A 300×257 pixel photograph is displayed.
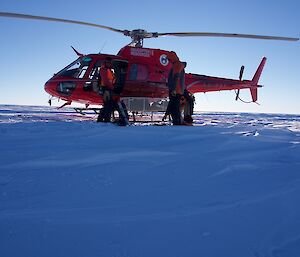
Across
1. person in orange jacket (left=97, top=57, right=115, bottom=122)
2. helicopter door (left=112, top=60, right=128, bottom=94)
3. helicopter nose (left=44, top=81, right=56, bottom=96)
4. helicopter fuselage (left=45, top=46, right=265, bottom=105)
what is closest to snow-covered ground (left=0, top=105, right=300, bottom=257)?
person in orange jacket (left=97, top=57, right=115, bottom=122)

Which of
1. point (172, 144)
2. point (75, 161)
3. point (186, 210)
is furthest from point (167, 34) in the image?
point (186, 210)

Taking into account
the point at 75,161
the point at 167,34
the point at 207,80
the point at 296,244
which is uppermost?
the point at 167,34

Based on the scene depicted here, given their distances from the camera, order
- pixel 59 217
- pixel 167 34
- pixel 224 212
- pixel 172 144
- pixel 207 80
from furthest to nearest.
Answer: pixel 207 80 → pixel 167 34 → pixel 172 144 → pixel 224 212 → pixel 59 217

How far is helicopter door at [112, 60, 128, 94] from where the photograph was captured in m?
9.95

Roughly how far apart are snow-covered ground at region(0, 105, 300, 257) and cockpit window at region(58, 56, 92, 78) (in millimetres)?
6576

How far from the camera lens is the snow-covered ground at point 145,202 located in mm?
1859

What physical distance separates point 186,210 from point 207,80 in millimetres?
10176

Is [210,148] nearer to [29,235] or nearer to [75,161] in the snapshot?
[75,161]

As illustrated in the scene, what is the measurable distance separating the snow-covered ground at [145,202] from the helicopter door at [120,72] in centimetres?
629

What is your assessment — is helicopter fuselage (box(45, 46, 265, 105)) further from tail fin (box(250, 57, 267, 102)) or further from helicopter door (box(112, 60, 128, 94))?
tail fin (box(250, 57, 267, 102))

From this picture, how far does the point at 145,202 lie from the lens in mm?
2338

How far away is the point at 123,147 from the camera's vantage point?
3912 millimetres

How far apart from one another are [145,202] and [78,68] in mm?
8466

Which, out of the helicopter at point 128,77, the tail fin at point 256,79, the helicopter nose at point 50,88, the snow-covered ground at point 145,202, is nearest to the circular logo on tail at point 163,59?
the helicopter at point 128,77
